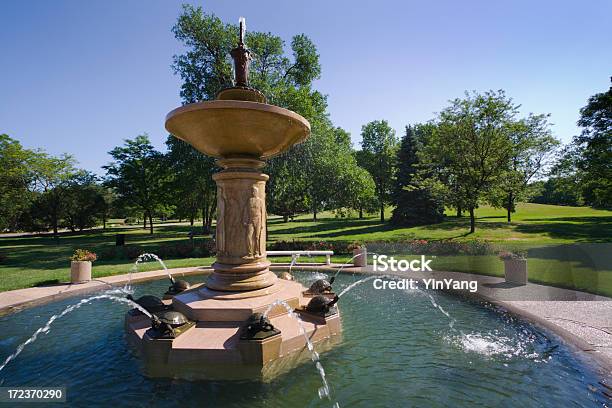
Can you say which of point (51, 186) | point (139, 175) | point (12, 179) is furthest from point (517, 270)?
point (51, 186)

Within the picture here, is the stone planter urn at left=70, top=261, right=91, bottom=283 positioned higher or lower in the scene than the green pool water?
higher

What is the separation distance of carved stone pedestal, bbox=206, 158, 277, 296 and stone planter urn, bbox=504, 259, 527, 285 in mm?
8569

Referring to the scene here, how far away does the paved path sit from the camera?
6.04 meters

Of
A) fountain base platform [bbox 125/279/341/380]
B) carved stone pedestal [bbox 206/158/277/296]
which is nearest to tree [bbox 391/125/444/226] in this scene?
carved stone pedestal [bbox 206/158/277/296]

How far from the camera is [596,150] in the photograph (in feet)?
96.5

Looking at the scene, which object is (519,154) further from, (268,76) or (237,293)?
(237,293)

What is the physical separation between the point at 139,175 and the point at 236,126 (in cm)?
4195

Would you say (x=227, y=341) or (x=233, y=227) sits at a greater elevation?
(x=233, y=227)

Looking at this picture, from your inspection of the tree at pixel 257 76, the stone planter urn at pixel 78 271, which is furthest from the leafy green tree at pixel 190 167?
the stone planter urn at pixel 78 271

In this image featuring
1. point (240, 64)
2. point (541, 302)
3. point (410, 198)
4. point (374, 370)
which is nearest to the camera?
point (374, 370)

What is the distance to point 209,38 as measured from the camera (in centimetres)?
2734

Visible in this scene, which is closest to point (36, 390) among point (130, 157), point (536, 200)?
point (130, 157)

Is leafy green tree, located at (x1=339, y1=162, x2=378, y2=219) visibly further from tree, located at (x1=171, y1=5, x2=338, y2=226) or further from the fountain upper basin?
the fountain upper basin

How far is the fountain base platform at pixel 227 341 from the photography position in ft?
16.8
